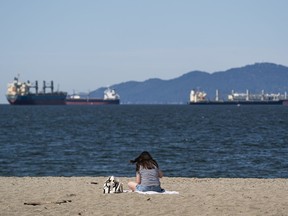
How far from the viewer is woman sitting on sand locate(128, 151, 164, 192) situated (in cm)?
1499

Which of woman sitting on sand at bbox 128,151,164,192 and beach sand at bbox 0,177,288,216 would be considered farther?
woman sitting on sand at bbox 128,151,164,192

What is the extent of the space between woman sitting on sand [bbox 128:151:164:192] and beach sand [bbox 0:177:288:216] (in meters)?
0.26

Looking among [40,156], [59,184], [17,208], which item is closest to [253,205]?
[17,208]

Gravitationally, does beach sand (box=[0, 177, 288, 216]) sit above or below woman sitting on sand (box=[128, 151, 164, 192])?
below

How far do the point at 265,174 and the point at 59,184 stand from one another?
12609mm

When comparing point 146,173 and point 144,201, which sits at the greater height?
point 146,173

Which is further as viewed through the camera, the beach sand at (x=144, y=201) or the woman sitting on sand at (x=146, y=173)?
the woman sitting on sand at (x=146, y=173)

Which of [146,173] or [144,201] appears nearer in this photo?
[144,201]

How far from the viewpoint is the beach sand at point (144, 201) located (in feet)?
43.1

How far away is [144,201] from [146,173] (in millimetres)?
935

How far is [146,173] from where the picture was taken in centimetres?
1510

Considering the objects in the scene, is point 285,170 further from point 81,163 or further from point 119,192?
point 119,192

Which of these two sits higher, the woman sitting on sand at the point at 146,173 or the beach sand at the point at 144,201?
the woman sitting on sand at the point at 146,173

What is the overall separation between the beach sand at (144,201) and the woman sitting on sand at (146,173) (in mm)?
256
